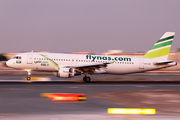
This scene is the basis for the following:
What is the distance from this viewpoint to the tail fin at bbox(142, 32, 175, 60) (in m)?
36.3

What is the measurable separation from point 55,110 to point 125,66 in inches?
906

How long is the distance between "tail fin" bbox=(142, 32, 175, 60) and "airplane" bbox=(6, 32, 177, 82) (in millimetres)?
336

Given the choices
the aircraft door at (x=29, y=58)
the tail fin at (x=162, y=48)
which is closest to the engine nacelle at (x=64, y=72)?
the aircraft door at (x=29, y=58)

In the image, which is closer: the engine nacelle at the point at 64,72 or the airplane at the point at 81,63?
the engine nacelle at the point at 64,72

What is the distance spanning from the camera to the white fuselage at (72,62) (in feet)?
108

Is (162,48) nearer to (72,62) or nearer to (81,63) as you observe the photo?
(81,63)

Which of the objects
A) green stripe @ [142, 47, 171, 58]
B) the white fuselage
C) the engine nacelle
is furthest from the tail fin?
the engine nacelle

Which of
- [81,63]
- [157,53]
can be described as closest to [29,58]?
[81,63]

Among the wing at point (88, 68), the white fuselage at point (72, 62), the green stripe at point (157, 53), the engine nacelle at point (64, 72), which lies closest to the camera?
the engine nacelle at point (64, 72)

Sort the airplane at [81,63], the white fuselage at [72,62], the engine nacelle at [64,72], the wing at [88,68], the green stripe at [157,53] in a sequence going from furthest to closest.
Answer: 1. the green stripe at [157,53]
2. the white fuselage at [72,62]
3. the airplane at [81,63]
4. the wing at [88,68]
5. the engine nacelle at [64,72]

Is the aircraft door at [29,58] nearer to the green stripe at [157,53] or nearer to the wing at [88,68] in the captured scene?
the wing at [88,68]

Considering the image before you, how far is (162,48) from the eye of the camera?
36.7 m

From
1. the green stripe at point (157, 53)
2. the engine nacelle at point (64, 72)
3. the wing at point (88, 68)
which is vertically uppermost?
the green stripe at point (157, 53)

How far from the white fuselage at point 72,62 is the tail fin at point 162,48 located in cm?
154
